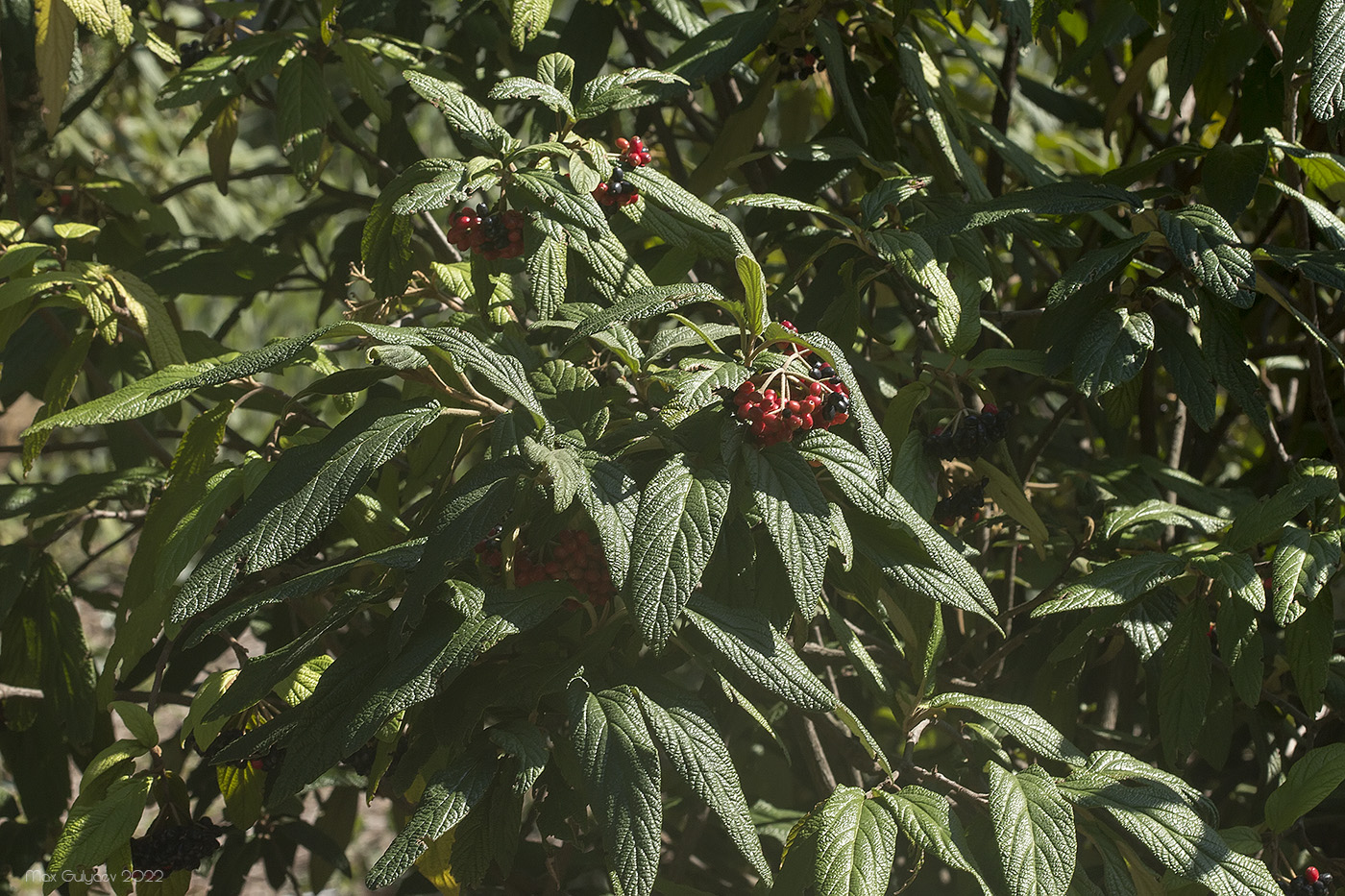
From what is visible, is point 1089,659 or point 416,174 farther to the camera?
point 1089,659

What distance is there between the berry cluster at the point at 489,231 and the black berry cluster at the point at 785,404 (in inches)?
17.6

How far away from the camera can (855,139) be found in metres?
1.71

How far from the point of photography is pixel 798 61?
70.4 inches

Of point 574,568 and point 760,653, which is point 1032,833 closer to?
point 760,653

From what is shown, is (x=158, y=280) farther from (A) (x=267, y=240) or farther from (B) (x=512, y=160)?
(B) (x=512, y=160)

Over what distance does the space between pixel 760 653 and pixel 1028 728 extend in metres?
0.41

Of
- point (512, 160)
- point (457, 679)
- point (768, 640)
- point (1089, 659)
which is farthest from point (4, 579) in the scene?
point (1089, 659)

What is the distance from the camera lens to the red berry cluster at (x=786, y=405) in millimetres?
1065

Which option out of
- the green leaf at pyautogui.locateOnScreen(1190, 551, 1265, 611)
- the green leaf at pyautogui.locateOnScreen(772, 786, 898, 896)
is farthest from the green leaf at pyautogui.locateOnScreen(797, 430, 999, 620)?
the green leaf at pyautogui.locateOnScreen(1190, 551, 1265, 611)

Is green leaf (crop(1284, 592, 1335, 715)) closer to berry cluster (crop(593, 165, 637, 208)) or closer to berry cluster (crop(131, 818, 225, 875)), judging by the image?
berry cluster (crop(593, 165, 637, 208))

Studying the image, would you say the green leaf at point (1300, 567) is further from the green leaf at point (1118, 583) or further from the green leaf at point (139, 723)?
the green leaf at point (139, 723)

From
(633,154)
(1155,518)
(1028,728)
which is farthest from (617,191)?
(1155,518)

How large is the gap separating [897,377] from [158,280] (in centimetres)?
122

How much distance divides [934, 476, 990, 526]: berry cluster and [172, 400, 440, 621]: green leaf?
2.54 ft
